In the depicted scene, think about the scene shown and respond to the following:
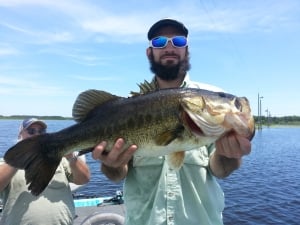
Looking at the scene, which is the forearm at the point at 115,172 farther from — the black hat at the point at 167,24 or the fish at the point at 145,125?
the black hat at the point at 167,24

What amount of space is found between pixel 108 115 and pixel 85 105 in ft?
0.87

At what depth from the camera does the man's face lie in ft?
12.4

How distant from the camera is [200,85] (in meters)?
3.80

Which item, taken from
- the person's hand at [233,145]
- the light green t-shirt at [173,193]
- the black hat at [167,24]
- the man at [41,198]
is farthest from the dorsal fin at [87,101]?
the man at [41,198]

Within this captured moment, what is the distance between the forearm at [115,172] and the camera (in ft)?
11.2

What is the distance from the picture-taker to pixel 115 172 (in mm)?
3469

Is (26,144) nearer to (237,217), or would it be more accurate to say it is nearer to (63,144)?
(63,144)

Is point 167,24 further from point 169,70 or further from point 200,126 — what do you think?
point 200,126

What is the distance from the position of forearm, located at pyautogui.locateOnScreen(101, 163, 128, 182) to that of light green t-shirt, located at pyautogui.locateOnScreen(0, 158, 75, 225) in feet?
7.86

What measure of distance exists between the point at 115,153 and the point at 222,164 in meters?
0.92

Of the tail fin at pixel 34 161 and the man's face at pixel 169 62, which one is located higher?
the man's face at pixel 169 62

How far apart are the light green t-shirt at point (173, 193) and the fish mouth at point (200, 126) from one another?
0.54m

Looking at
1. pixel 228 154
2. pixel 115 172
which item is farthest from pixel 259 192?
pixel 228 154

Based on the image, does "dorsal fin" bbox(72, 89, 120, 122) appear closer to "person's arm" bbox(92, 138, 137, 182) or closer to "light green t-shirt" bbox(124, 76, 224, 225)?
"person's arm" bbox(92, 138, 137, 182)
